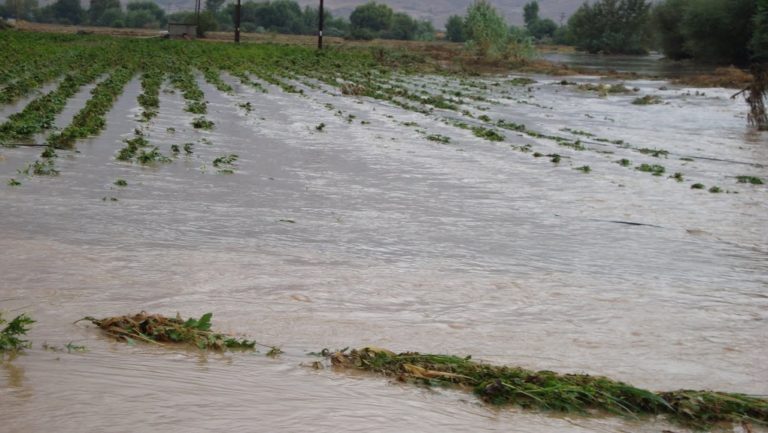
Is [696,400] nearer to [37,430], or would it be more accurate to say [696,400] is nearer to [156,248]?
[37,430]

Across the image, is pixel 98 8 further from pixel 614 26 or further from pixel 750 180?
pixel 750 180

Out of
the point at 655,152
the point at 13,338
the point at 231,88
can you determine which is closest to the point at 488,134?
the point at 655,152

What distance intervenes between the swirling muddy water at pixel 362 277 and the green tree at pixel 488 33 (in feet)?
146

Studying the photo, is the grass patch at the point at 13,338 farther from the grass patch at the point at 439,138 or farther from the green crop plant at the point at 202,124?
the grass patch at the point at 439,138

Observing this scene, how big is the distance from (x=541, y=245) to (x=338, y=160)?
19.0 feet

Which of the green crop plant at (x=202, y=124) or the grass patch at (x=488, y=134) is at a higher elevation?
the green crop plant at (x=202, y=124)

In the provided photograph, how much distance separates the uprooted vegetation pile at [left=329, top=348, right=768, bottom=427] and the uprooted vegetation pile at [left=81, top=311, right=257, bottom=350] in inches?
29.7

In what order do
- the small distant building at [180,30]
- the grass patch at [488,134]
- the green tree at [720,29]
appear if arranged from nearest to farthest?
the grass patch at [488,134]
the green tree at [720,29]
the small distant building at [180,30]

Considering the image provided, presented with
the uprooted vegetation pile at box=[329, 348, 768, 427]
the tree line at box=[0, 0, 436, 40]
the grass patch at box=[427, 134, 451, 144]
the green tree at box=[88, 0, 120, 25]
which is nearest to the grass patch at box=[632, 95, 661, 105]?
the grass patch at box=[427, 134, 451, 144]

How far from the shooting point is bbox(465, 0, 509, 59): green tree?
59.8 meters

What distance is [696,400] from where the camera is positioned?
523 centimetres

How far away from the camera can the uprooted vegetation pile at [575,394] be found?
5.16 metres

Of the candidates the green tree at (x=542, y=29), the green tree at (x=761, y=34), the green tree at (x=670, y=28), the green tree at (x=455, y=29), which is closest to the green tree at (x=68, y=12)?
the green tree at (x=455, y=29)

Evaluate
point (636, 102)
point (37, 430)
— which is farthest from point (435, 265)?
point (636, 102)
